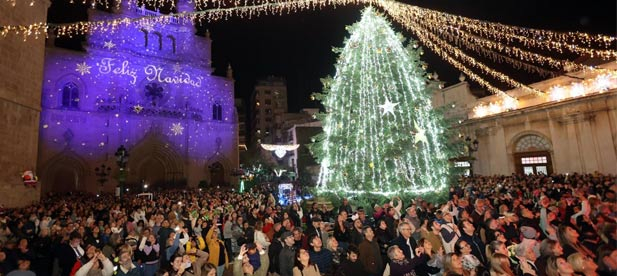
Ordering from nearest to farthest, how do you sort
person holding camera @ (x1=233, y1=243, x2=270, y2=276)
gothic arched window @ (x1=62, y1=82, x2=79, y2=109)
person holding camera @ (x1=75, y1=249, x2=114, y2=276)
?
1. person holding camera @ (x1=75, y1=249, x2=114, y2=276)
2. person holding camera @ (x1=233, y1=243, x2=270, y2=276)
3. gothic arched window @ (x1=62, y1=82, x2=79, y2=109)

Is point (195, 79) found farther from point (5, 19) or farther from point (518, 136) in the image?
point (518, 136)

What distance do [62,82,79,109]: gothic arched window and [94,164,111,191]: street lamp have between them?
218 inches

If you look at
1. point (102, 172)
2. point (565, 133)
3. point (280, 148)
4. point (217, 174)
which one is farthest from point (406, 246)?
point (217, 174)

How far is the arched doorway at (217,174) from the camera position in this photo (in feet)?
106

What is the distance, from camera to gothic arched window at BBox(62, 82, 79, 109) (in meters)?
26.6

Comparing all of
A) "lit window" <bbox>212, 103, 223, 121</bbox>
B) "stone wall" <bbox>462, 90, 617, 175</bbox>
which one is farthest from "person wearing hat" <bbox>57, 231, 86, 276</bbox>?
"lit window" <bbox>212, 103, 223, 121</bbox>

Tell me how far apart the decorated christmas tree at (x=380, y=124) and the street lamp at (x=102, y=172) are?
806 inches

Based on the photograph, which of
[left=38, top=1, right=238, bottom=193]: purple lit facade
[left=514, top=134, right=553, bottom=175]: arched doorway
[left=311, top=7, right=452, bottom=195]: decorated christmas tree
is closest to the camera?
[left=311, top=7, right=452, bottom=195]: decorated christmas tree

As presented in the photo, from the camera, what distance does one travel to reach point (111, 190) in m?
26.9

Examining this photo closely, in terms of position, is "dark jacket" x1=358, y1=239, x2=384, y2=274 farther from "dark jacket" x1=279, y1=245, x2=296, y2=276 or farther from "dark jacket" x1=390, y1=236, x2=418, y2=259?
"dark jacket" x1=279, y1=245, x2=296, y2=276

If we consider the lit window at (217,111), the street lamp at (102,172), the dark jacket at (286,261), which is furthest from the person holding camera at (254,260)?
the lit window at (217,111)

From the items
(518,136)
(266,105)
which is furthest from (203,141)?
(266,105)

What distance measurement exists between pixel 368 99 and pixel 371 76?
92cm

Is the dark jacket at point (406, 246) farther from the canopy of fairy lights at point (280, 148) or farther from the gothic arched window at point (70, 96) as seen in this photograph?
the gothic arched window at point (70, 96)
